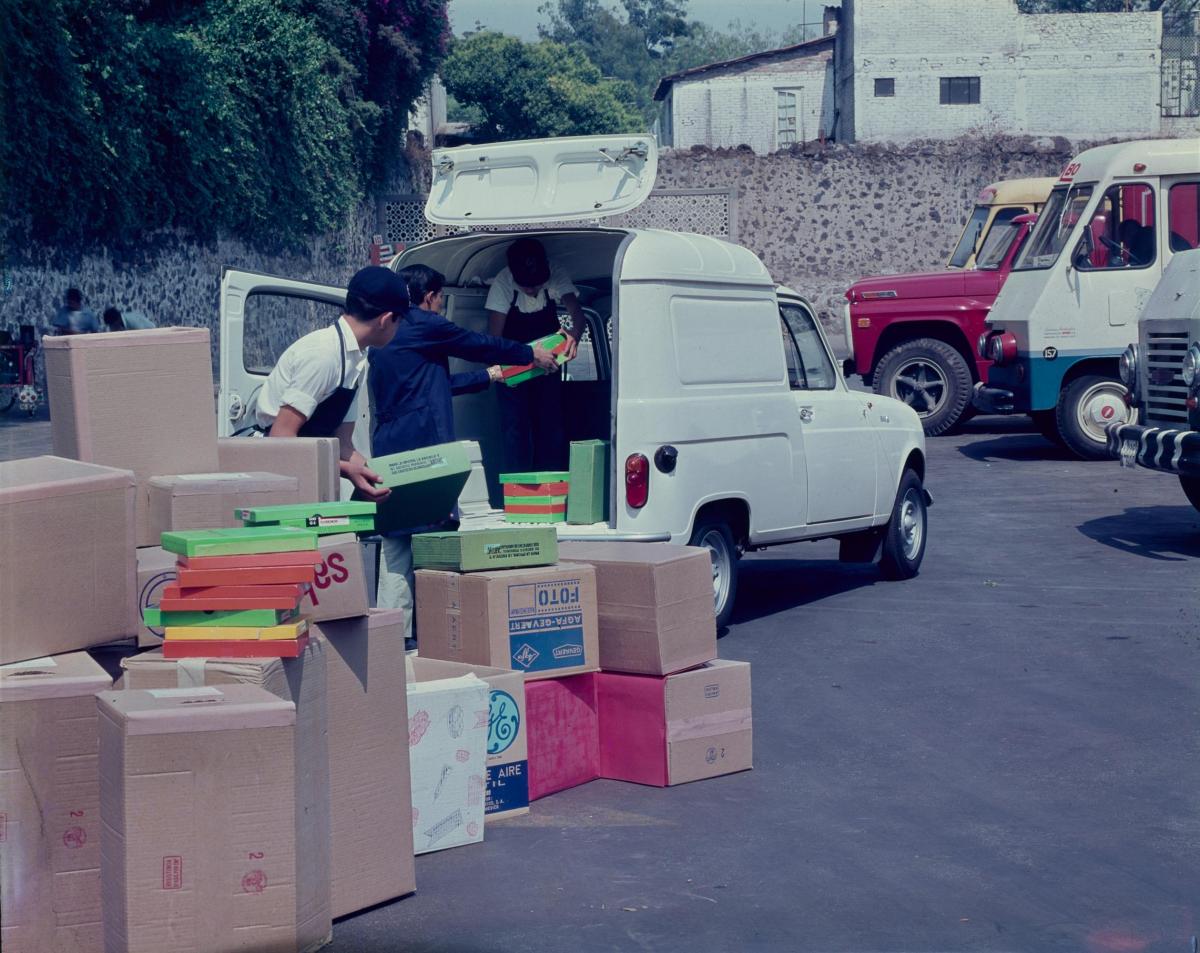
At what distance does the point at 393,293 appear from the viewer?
6152 mm

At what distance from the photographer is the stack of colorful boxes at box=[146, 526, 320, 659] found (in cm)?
419

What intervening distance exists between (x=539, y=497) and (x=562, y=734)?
2221mm

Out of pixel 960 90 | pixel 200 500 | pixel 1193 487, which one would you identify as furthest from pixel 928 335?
pixel 960 90

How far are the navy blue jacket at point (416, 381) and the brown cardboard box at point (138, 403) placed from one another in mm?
2159

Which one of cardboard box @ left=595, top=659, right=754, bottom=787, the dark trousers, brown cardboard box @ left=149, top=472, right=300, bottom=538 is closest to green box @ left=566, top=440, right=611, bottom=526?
the dark trousers

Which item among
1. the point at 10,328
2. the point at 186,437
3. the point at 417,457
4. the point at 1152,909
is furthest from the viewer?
the point at 10,328

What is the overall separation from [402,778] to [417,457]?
2.00 m

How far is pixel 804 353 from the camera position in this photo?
9242mm

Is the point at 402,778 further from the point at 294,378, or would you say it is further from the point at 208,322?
the point at 208,322

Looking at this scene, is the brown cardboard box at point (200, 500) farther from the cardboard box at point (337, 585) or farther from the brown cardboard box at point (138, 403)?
the cardboard box at point (337, 585)

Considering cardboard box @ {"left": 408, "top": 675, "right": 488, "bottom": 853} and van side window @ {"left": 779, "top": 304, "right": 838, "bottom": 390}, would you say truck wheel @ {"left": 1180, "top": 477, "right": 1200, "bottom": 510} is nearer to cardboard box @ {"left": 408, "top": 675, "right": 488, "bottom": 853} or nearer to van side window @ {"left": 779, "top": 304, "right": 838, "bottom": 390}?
van side window @ {"left": 779, "top": 304, "right": 838, "bottom": 390}

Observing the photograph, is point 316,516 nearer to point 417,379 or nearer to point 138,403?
point 138,403

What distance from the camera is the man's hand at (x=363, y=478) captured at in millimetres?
6215

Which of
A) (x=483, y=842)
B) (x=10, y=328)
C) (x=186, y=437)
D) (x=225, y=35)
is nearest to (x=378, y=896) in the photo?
(x=483, y=842)
